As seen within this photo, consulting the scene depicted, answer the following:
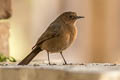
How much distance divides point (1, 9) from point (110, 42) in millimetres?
4941

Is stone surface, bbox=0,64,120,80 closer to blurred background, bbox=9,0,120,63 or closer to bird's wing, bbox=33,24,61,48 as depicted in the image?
bird's wing, bbox=33,24,61,48

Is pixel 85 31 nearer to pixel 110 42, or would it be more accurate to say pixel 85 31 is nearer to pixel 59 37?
pixel 110 42

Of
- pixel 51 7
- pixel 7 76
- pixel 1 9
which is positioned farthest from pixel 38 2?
pixel 7 76

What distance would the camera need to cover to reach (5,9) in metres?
5.07

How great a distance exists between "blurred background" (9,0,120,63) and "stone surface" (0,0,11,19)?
270 cm

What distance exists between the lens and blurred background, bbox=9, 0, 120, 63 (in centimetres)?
834

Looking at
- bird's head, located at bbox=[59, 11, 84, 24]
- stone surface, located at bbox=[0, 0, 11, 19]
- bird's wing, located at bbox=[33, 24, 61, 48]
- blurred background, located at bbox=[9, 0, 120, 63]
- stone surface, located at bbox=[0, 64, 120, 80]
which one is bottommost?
blurred background, located at bbox=[9, 0, 120, 63]

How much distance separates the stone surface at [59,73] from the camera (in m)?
3.11

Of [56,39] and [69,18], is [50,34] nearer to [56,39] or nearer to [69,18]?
[56,39]

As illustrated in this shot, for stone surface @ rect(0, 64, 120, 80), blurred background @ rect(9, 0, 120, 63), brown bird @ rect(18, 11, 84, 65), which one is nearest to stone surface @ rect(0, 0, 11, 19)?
brown bird @ rect(18, 11, 84, 65)

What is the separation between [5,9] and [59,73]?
1.87 metres

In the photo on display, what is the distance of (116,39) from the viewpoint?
9.83 metres

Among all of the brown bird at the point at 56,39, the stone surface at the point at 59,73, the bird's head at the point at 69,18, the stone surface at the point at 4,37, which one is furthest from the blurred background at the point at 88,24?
the stone surface at the point at 59,73

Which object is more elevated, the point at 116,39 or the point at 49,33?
the point at 49,33
